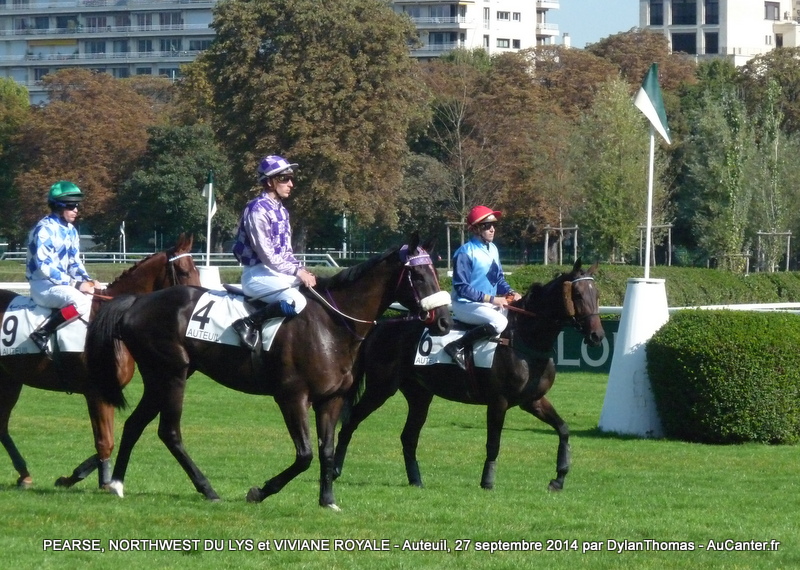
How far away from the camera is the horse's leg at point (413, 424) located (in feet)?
31.2

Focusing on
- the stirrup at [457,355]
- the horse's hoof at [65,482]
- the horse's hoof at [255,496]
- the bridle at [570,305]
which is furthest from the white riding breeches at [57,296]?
the bridle at [570,305]

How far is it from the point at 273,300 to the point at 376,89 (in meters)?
40.4

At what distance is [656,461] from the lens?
11562 millimetres

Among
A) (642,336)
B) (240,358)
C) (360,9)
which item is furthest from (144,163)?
(240,358)

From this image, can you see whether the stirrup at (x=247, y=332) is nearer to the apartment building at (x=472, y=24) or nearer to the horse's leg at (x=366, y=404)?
the horse's leg at (x=366, y=404)

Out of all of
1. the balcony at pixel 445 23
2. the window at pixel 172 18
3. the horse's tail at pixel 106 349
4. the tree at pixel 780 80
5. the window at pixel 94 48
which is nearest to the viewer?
the horse's tail at pixel 106 349

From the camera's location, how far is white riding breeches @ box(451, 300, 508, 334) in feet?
31.4

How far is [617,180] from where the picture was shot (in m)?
43.1

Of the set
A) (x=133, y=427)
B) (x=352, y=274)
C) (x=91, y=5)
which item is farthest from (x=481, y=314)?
(x=91, y=5)

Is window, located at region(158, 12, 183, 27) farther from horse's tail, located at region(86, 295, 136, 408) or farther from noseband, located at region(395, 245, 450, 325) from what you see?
noseband, located at region(395, 245, 450, 325)

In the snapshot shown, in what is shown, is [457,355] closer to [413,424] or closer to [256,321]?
[413,424]

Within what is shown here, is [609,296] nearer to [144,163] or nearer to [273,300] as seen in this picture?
[273,300]

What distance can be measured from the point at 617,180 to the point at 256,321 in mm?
36284

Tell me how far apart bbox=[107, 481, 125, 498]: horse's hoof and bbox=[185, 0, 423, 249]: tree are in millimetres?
37496
